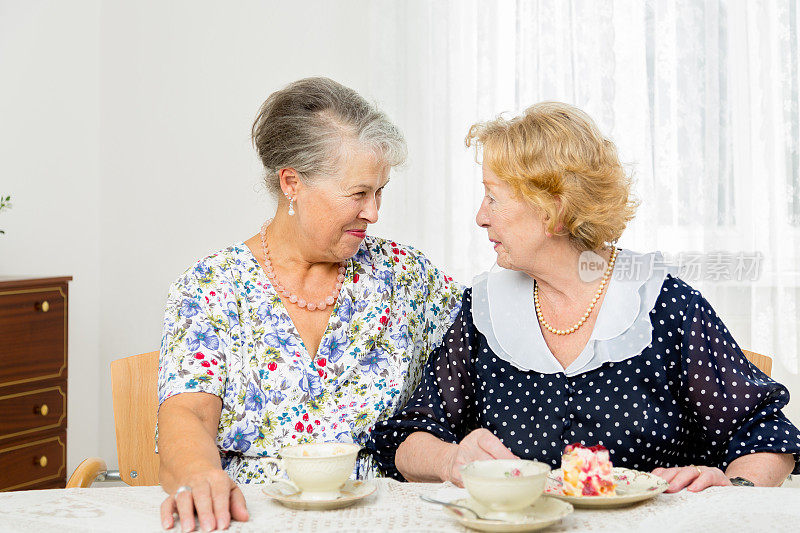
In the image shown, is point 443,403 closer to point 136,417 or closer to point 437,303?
point 437,303

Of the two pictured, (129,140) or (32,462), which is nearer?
(32,462)

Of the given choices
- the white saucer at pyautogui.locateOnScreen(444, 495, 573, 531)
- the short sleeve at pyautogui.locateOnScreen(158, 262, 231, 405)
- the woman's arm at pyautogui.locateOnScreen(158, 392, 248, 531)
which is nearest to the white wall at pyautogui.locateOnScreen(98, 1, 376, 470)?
the short sleeve at pyautogui.locateOnScreen(158, 262, 231, 405)

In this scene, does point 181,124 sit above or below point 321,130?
above

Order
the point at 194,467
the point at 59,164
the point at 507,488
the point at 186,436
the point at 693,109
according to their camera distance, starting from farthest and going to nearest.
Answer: the point at 59,164 < the point at 693,109 < the point at 186,436 < the point at 194,467 < the point at 507,488

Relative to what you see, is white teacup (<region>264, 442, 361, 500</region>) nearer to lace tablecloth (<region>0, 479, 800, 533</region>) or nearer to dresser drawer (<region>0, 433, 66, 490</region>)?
lace tablecloth (<region>0, 479, 800, 533</region>)

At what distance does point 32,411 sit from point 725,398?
7.81 feet

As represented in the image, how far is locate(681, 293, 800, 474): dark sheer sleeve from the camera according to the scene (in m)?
1.43

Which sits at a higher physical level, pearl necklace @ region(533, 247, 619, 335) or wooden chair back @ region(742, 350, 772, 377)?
pearl necklace @ region(533, 247, 619, 335)

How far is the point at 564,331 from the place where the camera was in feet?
5.28

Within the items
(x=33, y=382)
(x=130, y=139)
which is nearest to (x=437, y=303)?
(x=33, y=382)

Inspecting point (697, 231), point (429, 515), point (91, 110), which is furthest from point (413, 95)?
point (429, 515)

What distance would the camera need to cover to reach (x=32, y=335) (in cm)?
292

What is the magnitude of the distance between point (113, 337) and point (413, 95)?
1724mm

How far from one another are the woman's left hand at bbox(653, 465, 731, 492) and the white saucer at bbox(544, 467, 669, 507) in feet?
0.10
